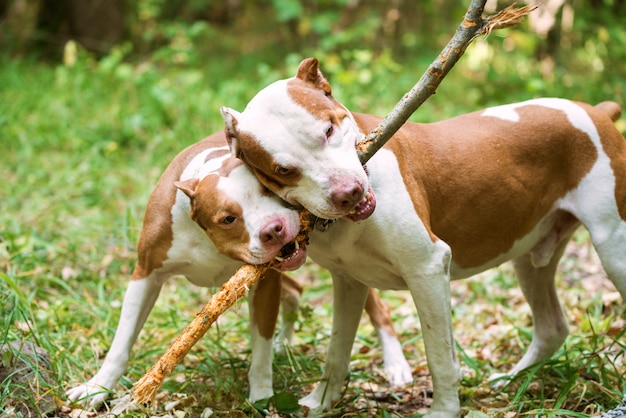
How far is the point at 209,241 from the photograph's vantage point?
3594 mm

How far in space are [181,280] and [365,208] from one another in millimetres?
3063

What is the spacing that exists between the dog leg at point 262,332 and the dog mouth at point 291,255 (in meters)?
0.64

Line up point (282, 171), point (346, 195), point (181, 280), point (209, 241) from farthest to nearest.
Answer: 1. point (181, 280)
2. point (209, 241)
3. point (282, 171)
4. point (346, 195)

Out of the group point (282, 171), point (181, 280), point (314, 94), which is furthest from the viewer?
point (181, 280)

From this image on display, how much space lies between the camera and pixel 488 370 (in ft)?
15.1

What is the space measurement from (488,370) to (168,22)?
9346mm

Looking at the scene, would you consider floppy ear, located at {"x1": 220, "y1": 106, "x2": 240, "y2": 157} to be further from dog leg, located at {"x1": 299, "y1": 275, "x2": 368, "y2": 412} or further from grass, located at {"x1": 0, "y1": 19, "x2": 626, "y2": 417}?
grass, located at {"x1": 0, "y1": 19, "x2": 626, "y2": 417}

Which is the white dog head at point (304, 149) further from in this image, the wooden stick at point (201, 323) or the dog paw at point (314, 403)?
the dog paw at point (314, 403)

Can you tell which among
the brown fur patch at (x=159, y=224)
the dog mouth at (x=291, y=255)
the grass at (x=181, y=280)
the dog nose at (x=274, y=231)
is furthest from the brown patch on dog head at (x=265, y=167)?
the grass at (x=181, y=280)

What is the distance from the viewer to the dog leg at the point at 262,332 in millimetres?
3852

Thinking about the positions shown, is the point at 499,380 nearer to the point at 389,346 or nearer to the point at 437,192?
the point at 389,346

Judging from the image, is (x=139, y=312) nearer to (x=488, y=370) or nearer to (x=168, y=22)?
(x=488, y=370)

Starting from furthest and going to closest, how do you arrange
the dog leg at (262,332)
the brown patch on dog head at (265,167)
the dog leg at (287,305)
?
the dog leg at (287,305) < the dog leg at (262,332) < the brown patch on dog head at (265,167)

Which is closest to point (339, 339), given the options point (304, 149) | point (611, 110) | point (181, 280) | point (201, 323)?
point (201, 323)
